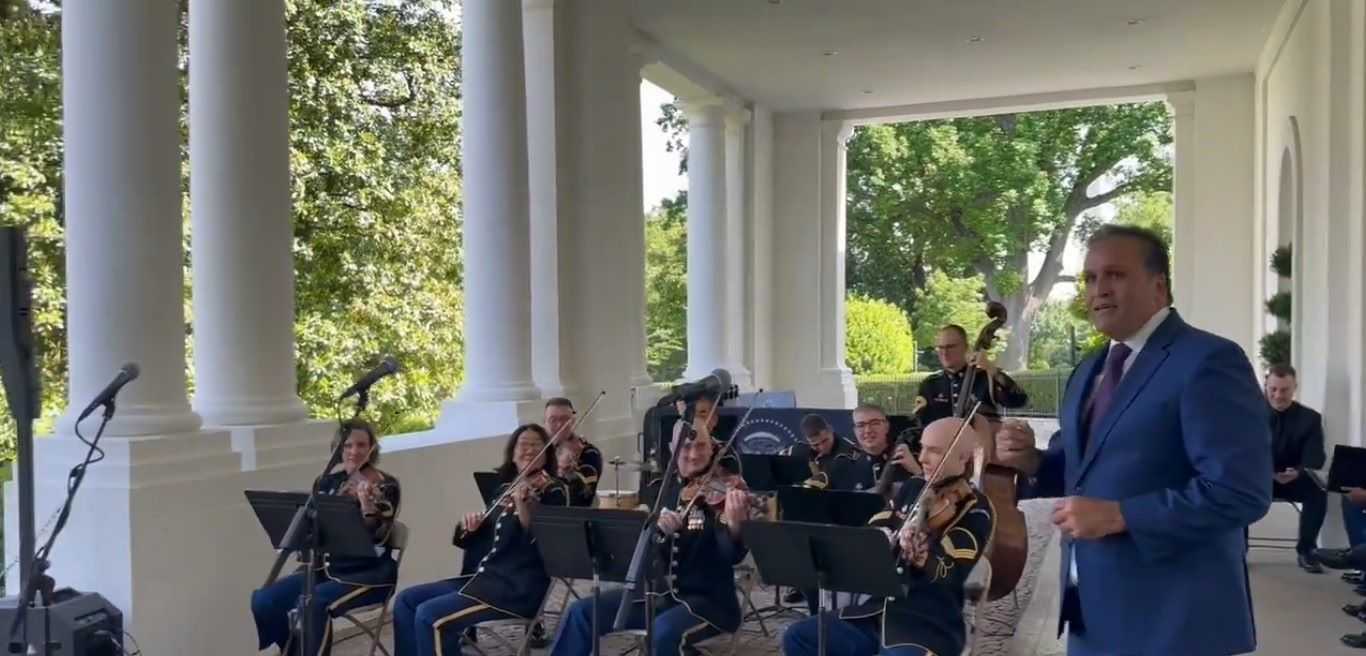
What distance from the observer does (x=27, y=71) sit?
12.9 m

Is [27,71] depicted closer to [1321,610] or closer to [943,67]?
[943,67]

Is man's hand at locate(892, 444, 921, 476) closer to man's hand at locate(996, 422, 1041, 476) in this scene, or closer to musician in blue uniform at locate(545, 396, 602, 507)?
musician in blue uniform at locate(545, 396, 602, 507)

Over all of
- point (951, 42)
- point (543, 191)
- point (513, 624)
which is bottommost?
point (513, 624)

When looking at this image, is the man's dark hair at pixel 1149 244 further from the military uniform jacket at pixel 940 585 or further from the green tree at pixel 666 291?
the green tree at pixel 666 291

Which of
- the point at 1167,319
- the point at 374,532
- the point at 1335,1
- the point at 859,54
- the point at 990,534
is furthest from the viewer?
the point at 859,54

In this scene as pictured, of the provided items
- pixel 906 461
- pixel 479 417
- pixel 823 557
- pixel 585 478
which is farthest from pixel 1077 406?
pixel 479 417

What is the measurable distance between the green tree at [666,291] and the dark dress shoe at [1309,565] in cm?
2313

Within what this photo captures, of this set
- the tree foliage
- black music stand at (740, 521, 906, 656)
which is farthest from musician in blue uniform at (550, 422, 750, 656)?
the tree foliage

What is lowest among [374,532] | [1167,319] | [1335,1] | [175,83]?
[374,532]

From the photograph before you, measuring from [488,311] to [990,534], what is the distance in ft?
17.3

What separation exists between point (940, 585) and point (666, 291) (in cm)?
2740

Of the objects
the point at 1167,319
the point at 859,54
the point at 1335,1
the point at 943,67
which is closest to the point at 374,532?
the point at 1167,319

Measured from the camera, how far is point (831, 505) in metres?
5.36

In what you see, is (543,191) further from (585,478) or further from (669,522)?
(669,522)
